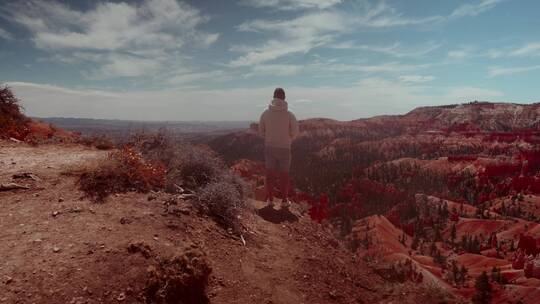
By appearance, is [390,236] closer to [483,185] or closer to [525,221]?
[525,221]

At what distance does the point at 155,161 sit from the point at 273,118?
2.24 metres

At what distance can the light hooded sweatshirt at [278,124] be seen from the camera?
6.57 meters

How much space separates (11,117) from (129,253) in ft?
29.9

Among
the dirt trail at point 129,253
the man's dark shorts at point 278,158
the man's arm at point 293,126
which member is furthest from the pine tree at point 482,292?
the man's arm at point 293,126

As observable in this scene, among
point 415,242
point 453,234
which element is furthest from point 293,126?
point 453,234

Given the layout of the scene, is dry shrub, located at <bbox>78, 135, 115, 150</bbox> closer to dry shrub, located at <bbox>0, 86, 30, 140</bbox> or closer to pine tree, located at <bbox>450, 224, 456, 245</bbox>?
dry shrub, located at <bbox>0, 86, 30, 140</bbox>

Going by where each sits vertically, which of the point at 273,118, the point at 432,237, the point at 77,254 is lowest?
the point at 432,237

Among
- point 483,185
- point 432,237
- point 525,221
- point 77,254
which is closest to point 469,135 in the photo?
point 483,185

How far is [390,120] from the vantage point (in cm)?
9144

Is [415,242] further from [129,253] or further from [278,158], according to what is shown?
[129,253]

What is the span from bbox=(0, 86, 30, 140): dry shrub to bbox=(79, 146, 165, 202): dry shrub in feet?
16.0

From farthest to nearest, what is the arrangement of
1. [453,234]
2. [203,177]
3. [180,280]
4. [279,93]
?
Answer: [453,234]
[279,93]
[203,177]
[180,280]

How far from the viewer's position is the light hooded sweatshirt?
6566mm

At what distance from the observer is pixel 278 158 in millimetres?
6719
